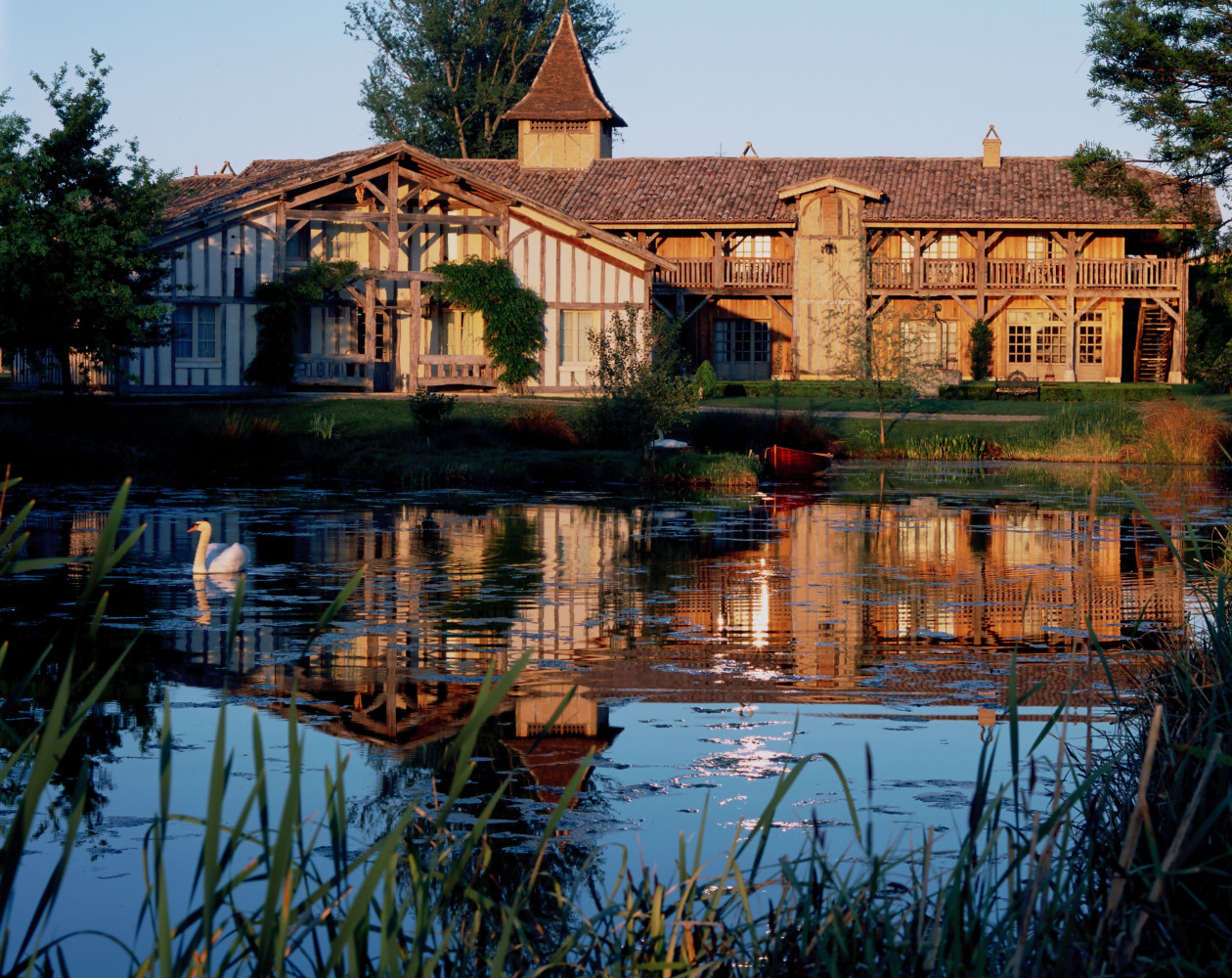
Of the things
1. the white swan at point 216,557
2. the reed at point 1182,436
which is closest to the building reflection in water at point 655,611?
the white swan at point 216,557

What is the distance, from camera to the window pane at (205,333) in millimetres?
33125

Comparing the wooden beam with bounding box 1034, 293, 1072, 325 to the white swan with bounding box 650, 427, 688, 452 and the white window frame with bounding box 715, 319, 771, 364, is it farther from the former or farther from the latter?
the white swan with bounding box 650, 427, 688, 452

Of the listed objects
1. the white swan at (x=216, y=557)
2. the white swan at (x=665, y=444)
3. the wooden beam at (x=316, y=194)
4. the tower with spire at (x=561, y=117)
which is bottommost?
the white swan at (x=216, y=557)

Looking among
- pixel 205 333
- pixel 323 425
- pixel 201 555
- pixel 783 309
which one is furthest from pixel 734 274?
pixel 201 555

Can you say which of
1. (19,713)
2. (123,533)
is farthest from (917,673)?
(123,533)

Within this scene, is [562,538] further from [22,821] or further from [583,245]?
[583,245]

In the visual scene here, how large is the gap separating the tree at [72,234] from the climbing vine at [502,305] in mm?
7793

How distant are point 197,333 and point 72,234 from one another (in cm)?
840

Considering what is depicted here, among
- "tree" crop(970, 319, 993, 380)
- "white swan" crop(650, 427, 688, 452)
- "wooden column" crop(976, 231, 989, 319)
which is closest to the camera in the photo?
"white swan" crop(650, 427, 688, 452)

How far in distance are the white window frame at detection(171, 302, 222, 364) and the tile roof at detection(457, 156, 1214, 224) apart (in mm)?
13317

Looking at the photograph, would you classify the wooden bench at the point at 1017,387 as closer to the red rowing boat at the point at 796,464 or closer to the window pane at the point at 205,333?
the red rowing boat at the point at 796,464

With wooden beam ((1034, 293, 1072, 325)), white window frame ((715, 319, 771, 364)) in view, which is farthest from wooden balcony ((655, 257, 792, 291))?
wooden beam ((1034, 293, 1072, 325))

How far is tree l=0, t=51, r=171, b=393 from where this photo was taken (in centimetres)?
2425

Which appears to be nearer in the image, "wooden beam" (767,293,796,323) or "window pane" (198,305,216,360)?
"window pane" (198,305,216,360)
